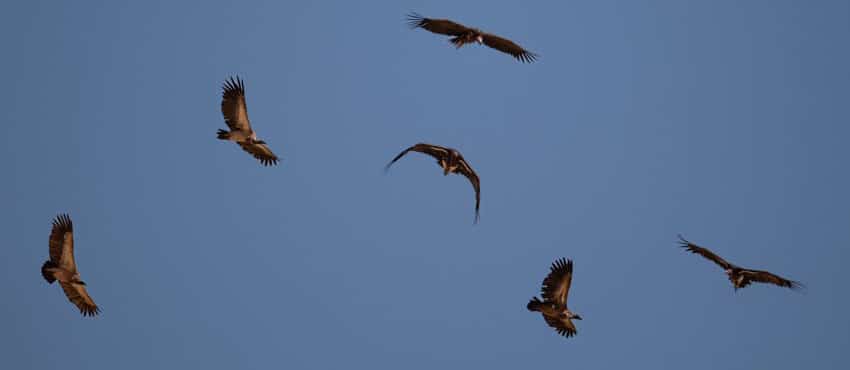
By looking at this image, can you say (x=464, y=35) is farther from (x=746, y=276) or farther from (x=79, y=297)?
(x=79, y=297)

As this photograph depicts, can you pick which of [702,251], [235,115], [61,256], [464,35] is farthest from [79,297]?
[702,251]

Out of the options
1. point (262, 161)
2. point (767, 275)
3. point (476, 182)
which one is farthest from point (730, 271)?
point (262, 161)

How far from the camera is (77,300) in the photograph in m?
24.9

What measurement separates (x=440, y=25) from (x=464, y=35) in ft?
2.50

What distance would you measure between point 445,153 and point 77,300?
10.1 metres

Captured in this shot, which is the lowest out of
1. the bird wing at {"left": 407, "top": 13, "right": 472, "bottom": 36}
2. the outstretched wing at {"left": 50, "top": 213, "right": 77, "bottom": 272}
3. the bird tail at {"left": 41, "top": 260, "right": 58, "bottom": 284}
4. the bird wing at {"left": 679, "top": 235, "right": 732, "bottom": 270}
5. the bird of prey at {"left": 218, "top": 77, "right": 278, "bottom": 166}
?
the bird tail at {"left": 41, "top": 260, "right": 58, "bottom": 284}

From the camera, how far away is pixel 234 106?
26172 mm

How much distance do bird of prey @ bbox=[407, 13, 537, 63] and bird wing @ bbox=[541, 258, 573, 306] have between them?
516 cm

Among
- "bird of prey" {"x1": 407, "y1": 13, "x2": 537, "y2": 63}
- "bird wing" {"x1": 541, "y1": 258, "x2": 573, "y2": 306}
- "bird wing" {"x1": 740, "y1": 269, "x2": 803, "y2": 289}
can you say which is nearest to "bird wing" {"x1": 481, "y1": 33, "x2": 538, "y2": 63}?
"bird of prey" {"x1": 407, "y1": 13, "x2": 537, "y2": 63}

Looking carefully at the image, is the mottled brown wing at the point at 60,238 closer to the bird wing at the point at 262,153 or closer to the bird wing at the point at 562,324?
the bird wing at the point at 262,153

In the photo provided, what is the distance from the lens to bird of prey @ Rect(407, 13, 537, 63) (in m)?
24.6

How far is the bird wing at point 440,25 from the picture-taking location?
2443 centimetres

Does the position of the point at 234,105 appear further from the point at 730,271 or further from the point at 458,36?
the point at 730,271

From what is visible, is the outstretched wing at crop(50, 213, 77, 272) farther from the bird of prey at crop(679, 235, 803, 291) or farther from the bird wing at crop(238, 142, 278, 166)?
the bird of prey at crop(679, 235, 803, 291)
